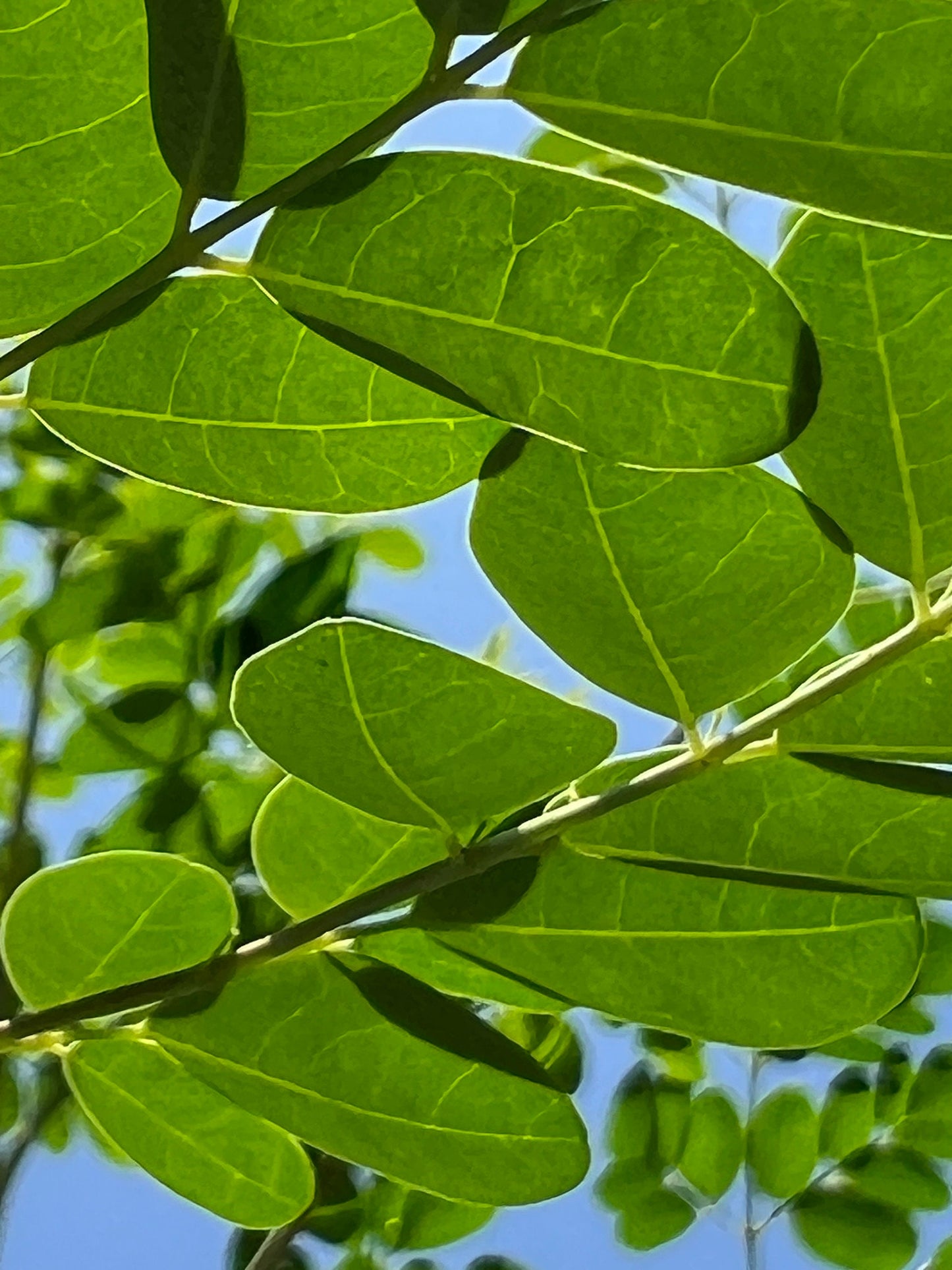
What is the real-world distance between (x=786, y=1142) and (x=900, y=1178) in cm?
7

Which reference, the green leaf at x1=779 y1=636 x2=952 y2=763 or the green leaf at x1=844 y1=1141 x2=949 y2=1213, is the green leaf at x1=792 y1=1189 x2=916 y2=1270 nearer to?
the green leaf at x1=844 y1=1141 x2=949 y2=1213

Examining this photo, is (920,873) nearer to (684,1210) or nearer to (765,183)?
(765,183)

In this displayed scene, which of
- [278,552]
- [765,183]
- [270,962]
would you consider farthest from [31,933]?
[278,552]

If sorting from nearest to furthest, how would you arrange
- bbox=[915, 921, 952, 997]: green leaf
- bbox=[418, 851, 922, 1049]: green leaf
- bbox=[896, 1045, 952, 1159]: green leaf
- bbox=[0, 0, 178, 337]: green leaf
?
bbox=[0, 0, 178, 337]: green leaf < bbox=[418, 851, 922, 1049]: green leaf < bbox=[915, 921, 952, 997]: green leaf < bbox=[896, 1045, 952, 1159]: green leaf

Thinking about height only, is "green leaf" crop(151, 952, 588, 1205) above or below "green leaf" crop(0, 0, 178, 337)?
below

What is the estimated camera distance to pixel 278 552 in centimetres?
77

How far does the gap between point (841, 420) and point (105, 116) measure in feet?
0.53

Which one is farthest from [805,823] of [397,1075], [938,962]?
[938,962]

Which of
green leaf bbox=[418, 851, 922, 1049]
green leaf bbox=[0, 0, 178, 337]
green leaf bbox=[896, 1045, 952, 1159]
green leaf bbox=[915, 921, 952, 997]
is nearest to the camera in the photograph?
green leaf bbox=[0, 0, 178, 337]

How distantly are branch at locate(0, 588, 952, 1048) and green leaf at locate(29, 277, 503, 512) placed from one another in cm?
9

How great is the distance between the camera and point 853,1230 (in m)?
0.73

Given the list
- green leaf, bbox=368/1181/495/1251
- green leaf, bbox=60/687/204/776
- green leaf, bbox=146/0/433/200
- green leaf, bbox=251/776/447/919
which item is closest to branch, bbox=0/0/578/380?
green leaf, bbox=146/0/433/200

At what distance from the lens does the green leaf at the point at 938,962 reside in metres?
0.56

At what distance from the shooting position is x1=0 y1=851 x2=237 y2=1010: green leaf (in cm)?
36
